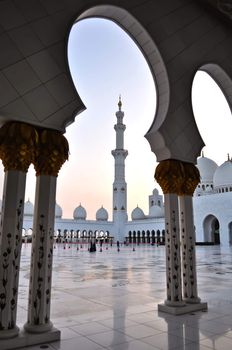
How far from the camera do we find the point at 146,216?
146 feet

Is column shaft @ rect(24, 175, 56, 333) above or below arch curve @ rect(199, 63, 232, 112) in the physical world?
below

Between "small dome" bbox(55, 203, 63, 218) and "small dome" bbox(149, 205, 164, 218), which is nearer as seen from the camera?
"small dome" bbox(55, 203, 63, 218)

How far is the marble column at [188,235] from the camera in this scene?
421 centimetres

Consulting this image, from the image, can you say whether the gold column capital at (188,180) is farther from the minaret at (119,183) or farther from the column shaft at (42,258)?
the minaret at (119,183)

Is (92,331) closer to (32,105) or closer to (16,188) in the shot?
(16,188)

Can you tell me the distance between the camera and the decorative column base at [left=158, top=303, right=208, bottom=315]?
12.5 ft

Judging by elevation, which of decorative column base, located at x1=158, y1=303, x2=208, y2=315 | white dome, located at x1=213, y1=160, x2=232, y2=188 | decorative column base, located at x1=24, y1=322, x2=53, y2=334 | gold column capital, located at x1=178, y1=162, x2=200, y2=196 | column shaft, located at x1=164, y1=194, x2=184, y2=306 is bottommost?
decorative column base, located at x1=158, y1=303, x2=208, y2=315

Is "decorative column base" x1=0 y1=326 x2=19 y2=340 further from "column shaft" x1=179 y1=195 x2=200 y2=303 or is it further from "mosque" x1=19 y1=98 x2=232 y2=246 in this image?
"mosque" x1=19 y1=98 x2=232 y2=246

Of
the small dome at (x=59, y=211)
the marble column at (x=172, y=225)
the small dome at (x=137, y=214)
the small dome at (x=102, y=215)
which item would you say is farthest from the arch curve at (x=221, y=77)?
the small dome at (x=102, y=215)

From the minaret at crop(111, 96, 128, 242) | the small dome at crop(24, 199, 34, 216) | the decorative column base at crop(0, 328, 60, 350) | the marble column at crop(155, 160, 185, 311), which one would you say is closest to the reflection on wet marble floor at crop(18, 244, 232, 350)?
the decorative column base at crop(0, 328, 60, 350)

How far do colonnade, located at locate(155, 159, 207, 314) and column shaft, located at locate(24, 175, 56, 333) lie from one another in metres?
1.73

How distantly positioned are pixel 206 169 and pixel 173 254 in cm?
3333

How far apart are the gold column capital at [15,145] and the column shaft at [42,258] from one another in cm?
31

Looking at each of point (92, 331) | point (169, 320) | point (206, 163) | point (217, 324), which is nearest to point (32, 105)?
point (92, 331)
